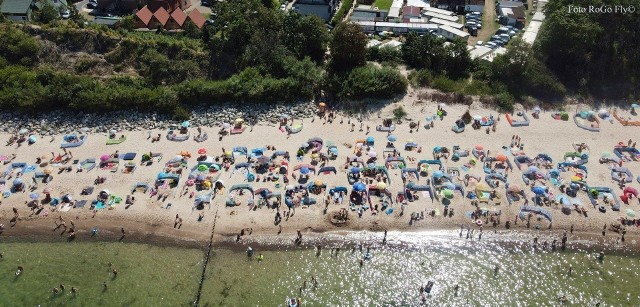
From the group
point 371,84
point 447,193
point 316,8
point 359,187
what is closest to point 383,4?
point 316,8

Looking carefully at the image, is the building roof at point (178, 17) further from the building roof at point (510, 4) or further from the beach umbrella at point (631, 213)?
the beach umbrella at point (631, 213)

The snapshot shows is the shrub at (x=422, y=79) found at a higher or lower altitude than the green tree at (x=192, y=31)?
lower

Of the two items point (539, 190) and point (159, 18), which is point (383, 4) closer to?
point (159, 18)

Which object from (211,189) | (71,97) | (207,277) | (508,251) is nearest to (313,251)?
(207,277)

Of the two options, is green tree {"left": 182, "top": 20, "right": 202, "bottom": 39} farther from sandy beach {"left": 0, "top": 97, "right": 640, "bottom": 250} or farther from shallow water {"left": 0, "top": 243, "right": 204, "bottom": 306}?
shallow water {"left": 0, "top": 243, "right": 204, "bottom": 306}

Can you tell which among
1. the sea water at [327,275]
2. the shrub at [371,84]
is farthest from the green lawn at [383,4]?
the sea water at [327,275]

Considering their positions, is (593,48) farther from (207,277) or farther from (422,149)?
(207,277)
